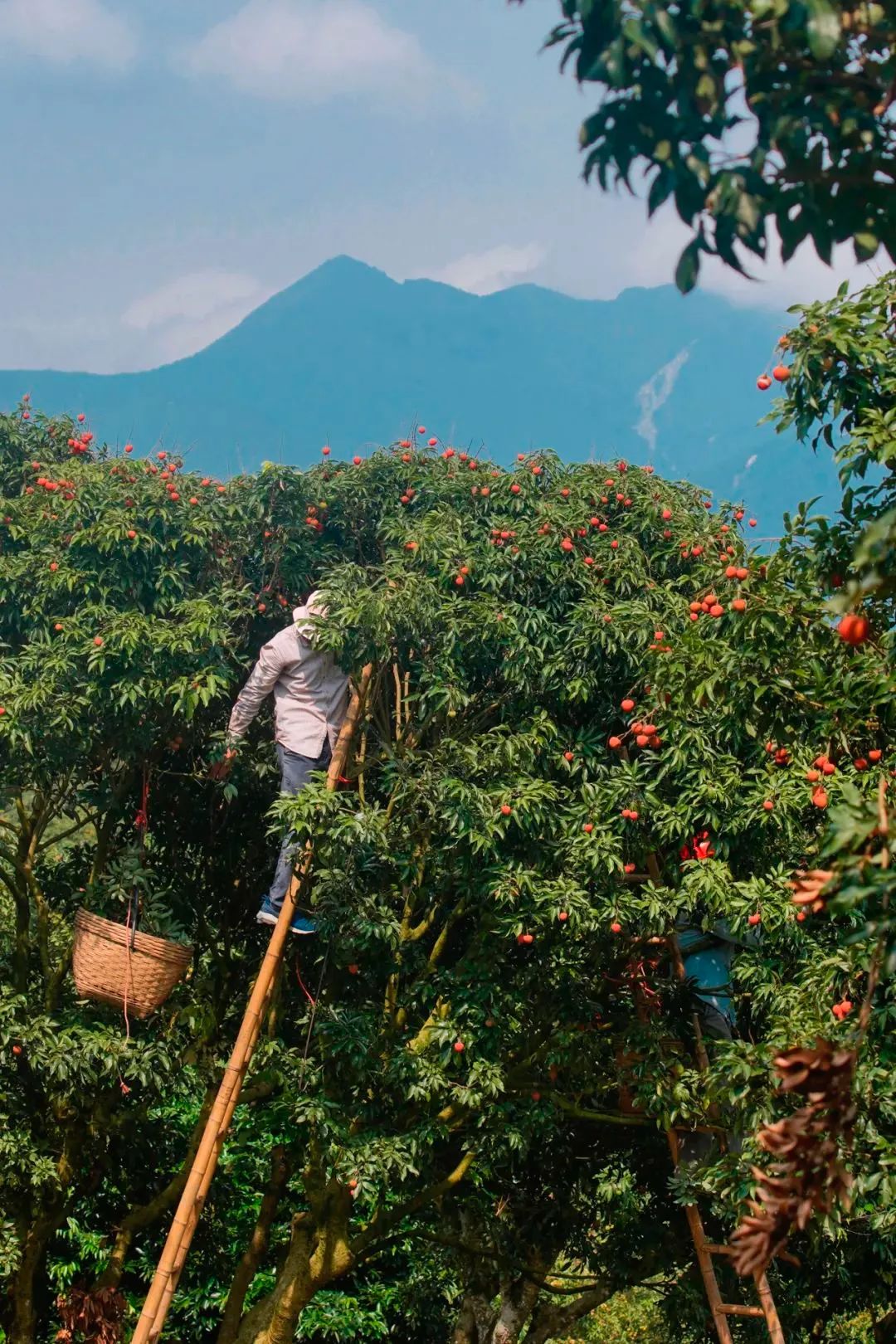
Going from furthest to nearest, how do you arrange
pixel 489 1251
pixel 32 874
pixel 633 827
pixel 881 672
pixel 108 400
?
1. pixel 108 400
2. pixel 489 1251
3. pixel 32 874
4. pixel 633 827
5. pixel 881 672

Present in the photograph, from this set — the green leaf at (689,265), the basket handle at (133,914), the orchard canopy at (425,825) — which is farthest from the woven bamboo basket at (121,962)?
the green leaf at (689,265)

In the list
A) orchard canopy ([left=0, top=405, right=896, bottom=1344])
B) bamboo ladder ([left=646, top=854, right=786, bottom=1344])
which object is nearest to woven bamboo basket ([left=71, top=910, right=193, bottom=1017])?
orchard canopy ([left=0, top=405, right=896, bottom=1344])

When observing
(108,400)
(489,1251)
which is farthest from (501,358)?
(489,1251)

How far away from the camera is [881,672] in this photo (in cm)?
394

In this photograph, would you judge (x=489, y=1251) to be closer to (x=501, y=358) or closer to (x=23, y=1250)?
(x=23, y=1250)

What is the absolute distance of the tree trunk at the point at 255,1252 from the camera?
7.39 metres

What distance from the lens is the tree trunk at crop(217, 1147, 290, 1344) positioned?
739 centimetres

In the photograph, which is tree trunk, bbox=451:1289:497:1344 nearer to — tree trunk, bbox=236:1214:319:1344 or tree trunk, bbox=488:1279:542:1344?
tree trunk, bbox=488:1279:542:1344

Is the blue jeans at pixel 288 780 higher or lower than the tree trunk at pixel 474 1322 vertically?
higher

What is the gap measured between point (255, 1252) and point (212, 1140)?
245 centimetres

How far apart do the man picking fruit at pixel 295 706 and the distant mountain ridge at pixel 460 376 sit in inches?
2808

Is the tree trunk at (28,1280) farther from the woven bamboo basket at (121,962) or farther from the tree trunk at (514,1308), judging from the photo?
the tree trunk at (514,1308)

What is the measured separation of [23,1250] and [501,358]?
7777cm

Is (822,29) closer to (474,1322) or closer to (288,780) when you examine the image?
(288,780)
